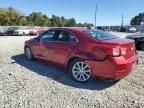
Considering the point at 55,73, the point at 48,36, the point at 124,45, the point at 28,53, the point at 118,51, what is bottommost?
the point at 55,73

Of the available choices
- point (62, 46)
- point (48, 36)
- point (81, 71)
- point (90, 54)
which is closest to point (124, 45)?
point (90, 54)

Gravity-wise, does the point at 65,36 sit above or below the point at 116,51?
above

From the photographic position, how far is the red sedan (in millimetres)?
5473

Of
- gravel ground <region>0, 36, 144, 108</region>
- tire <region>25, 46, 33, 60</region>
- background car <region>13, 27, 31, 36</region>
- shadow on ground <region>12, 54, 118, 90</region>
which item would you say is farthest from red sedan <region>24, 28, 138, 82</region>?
background car <region>13, 27, 31, 36</region>

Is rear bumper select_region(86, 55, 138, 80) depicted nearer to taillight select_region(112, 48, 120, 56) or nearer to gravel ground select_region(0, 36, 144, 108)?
taillight select_region(112, 48, 120, 56)

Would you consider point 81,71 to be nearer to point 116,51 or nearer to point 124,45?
point 116,51

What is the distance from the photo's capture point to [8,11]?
59.0m

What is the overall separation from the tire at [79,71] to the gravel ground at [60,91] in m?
0.17

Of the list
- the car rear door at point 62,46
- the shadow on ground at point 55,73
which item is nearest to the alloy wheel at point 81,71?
the shadow on ground at point 55,73

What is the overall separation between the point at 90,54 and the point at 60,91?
123cm

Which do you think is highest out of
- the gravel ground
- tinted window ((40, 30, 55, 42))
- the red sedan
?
tinted window ((40, 30, 55, 42))

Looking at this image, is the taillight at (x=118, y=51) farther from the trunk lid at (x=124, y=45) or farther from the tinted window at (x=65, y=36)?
the tinted window at (x=65, y=36)

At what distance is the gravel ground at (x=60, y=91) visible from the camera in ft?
15.4

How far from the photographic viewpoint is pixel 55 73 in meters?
6.92
